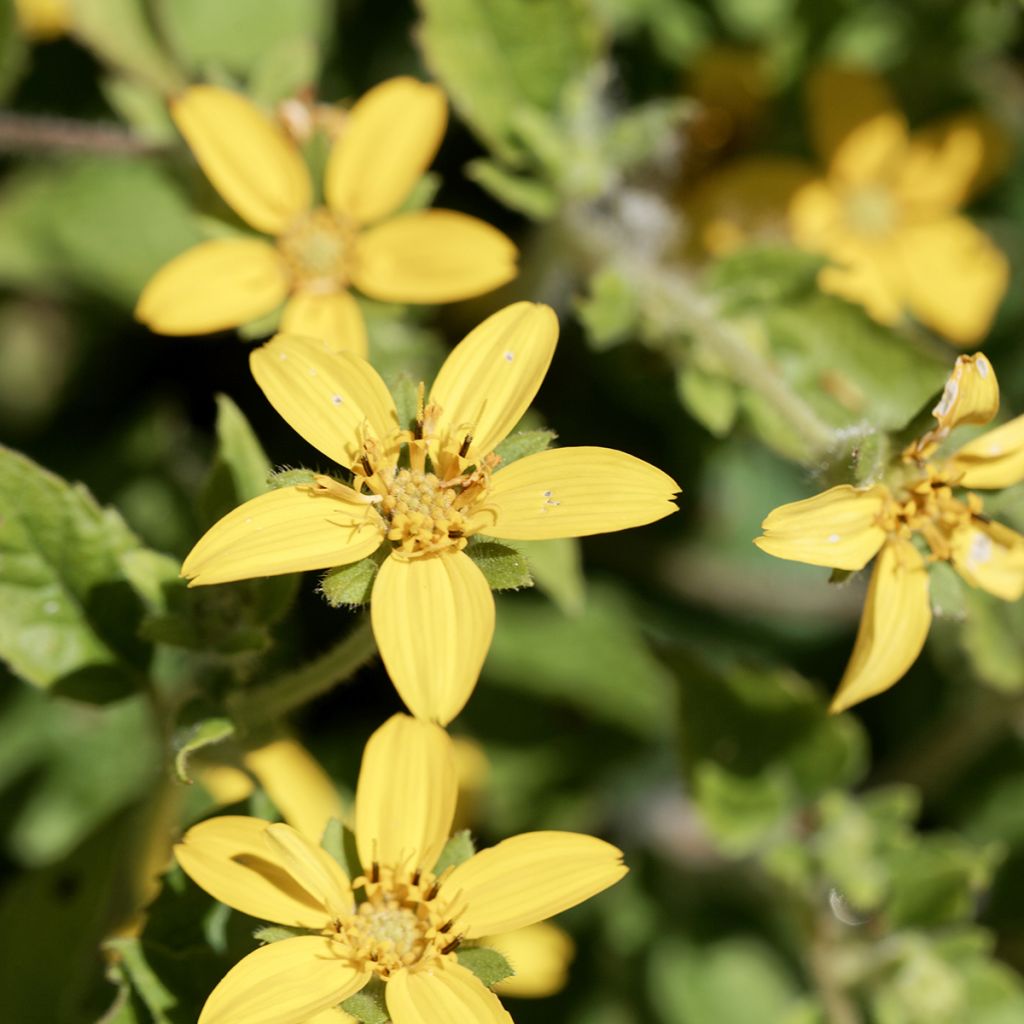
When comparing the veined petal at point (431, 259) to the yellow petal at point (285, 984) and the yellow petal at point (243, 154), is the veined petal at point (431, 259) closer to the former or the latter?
the yellow petal at point (243, 154)

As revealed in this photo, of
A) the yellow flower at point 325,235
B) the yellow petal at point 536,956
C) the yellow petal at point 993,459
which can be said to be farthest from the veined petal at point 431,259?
the yellow petal at point 536,956

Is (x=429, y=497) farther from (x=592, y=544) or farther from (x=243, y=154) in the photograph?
(x=592, y=544)

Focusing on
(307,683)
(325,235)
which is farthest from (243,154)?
(307,683)

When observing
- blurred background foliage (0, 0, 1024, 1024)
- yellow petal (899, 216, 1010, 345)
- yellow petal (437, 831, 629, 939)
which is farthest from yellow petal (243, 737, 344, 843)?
yellow petal (899, 216, 1010, 345)

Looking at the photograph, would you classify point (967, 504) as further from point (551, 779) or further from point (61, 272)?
point (61, 272)

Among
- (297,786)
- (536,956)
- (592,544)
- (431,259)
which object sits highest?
(431,259)

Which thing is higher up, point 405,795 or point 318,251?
point 318,251

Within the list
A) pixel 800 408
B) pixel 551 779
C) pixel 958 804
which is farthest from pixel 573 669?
pixel 800 408
